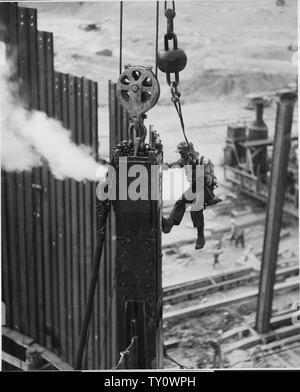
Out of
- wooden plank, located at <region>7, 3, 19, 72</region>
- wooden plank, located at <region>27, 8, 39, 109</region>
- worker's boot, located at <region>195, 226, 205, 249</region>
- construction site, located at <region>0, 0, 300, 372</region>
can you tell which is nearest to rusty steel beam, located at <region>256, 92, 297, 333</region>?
construction site, located at <region>0, 0, 300, 372</region>

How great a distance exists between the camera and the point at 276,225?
25.5 feet

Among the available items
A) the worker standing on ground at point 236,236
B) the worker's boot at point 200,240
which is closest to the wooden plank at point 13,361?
the worker's boot at point 200,240

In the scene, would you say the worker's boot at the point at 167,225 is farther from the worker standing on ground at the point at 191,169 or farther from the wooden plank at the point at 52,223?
the wooden plank at the point at 52,223

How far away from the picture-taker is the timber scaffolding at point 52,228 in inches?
260

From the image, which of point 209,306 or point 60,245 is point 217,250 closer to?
point 209,306

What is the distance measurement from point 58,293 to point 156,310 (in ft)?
12.9

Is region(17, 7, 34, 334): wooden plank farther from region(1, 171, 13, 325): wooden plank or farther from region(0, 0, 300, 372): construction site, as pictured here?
region(1, 171, 13, 325): wooden plank

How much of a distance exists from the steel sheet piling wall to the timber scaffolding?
0.01 m

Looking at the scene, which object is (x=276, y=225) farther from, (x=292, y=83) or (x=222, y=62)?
(x=292, y=83)

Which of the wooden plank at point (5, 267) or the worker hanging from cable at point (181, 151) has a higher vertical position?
the worker hanging from cable at point (181, 151)

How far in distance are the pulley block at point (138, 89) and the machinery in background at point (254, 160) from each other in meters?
8.16

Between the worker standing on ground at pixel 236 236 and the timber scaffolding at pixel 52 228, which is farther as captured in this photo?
the worker standing on ground at pixel 236 236

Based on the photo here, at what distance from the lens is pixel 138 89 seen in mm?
3350

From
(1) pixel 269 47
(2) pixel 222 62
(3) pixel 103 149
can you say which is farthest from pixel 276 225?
(2) pixel 222 62
